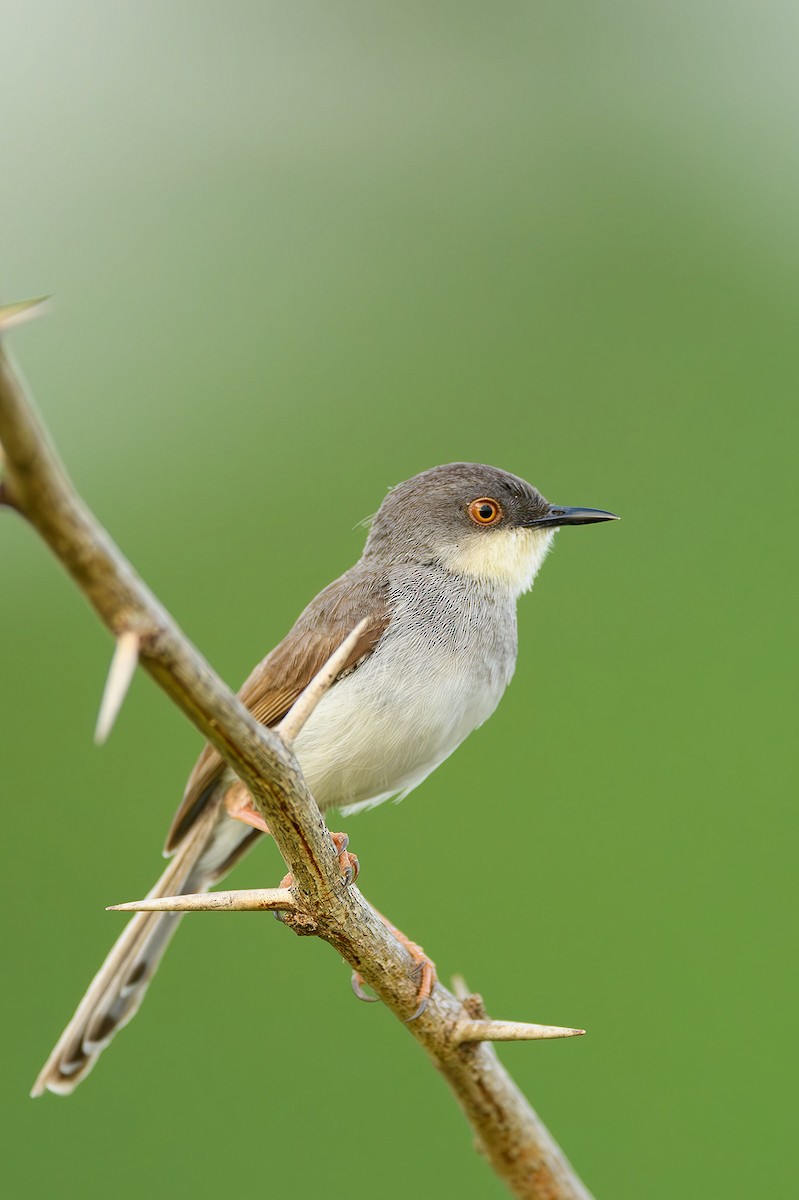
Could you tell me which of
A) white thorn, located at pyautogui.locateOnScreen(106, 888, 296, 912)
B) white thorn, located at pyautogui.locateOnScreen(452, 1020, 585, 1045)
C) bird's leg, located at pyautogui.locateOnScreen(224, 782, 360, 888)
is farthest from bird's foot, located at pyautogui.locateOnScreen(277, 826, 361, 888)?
→ white thorn, located at pyautogui.locateOnScreen(452, 1020, 585, 1045)

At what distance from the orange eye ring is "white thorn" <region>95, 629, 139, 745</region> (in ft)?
9.75

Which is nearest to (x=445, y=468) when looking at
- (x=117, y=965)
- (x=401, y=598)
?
(x=401, y=598)

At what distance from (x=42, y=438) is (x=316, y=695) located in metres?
0.94

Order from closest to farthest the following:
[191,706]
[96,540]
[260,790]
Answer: [96,540], [191,706], [260,790]

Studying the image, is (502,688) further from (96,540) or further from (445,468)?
(96,540)

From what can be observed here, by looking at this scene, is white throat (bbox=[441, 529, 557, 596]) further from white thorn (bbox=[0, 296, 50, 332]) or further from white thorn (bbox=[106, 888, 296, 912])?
white thorn (bbox=[0, 296, 50, 332])

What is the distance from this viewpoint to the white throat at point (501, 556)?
4195 millimetres

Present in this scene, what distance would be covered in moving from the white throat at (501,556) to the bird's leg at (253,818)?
1108 millimetres

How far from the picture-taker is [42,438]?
1188 millimetres

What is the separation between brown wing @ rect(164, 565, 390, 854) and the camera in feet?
12.4

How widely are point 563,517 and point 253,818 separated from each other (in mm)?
1589

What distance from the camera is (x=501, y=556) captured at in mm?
4230

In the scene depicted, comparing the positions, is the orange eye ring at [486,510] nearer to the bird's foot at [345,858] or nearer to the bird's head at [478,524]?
the bird's head at [478,524]

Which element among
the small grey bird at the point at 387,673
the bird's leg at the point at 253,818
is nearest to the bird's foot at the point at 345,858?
the bird's leg at the point at 253,818
